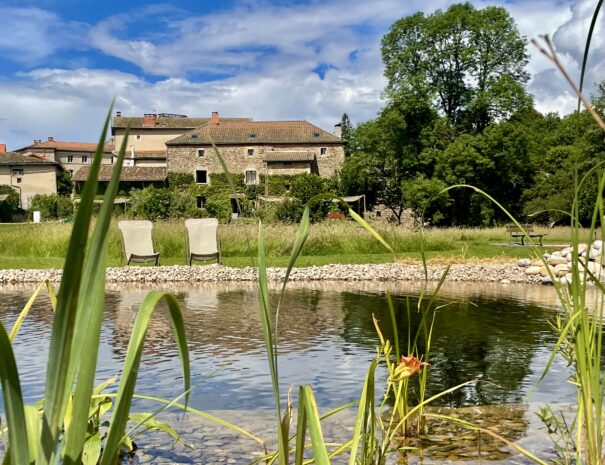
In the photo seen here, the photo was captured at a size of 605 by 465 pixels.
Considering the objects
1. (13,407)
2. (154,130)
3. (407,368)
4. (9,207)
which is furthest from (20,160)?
(13,407)

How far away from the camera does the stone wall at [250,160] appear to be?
136ft

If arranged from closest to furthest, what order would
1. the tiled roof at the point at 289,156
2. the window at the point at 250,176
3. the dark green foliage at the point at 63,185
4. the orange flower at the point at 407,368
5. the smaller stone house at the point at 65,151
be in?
1. the orange flower at the point at 407,368
2. the tiled roof at the point at 289,156
3. the window at the point at 250,176
4. the dark green foliage at the point at 63,185
5. the smaller stone house at the point at 65,151

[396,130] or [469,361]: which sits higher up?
[396,130]

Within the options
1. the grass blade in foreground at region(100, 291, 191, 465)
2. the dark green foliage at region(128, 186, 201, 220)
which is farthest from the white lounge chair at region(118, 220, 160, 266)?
the dark green foliage at region(128, 186, 201, 220)

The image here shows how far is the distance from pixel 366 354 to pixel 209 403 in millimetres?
1699

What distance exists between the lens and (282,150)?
42.6 meters

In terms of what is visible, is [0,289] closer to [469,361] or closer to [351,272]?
[351,272]

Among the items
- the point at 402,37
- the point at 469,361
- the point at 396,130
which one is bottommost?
the point at 469,361

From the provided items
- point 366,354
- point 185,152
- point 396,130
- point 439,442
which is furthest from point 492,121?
point 439,442

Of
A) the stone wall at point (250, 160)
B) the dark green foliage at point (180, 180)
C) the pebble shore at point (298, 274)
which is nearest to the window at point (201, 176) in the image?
the stone wall at point (250, 160)

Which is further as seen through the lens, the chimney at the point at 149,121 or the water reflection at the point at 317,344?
the chimney at the point at 149,121

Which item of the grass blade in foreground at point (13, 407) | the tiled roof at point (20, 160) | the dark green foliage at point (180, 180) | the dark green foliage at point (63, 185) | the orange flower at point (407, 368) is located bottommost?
the orange flower at point (407, 368)

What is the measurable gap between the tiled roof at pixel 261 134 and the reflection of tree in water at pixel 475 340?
35.0m

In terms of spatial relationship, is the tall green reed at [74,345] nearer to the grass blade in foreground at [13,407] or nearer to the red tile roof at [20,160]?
the grass blade in foreground at [13,407]
